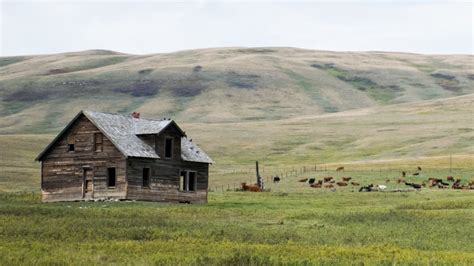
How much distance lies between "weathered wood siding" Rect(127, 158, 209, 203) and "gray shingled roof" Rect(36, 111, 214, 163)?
0.63 m

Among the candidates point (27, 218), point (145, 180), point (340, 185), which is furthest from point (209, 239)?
point (340, 185)

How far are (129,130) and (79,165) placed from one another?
4.29 metres

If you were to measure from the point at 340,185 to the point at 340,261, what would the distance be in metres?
55.3

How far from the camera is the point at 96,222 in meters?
40.9

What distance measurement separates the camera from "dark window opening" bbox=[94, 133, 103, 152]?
66.1 meters

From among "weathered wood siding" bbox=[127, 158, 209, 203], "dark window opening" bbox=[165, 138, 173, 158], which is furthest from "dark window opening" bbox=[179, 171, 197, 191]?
"dark window opening" bbox=[165, 138, 173, 158]

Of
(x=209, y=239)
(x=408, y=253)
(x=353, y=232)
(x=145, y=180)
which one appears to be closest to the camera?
(x=408, y=253)

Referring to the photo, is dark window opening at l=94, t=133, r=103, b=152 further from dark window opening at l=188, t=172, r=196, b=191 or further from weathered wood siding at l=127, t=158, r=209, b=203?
dark window opening at l=188, t=172, r=196, b=191

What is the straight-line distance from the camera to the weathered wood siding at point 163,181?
64.9 meters

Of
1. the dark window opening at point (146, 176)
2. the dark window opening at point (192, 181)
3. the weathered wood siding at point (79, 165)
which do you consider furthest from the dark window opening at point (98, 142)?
the dark window opening at point (192, 181)

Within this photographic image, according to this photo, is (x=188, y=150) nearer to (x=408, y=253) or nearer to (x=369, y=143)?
(x=408, y=253)

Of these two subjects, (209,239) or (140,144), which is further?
(140,144)

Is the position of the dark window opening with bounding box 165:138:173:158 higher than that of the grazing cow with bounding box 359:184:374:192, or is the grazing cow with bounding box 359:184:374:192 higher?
the dark window opening with bounding box 165:138:173:158

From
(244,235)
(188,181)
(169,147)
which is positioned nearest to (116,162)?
(169,147)
